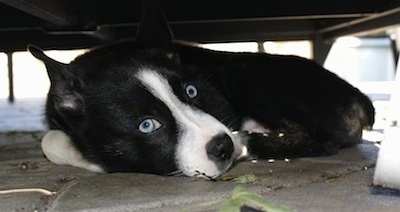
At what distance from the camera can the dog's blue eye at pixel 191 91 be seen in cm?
261

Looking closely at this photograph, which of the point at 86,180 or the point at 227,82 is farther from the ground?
the point at 227,82

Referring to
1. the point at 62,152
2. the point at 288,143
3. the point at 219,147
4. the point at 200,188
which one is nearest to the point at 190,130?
the point at 219,147

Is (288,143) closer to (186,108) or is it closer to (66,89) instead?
(186,108)

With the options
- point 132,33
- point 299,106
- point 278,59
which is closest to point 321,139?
point 299,106

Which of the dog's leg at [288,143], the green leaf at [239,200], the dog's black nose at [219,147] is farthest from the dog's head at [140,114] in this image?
the green leaf at [239,200]

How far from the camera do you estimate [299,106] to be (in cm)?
284

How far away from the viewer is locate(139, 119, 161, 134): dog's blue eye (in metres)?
2.39

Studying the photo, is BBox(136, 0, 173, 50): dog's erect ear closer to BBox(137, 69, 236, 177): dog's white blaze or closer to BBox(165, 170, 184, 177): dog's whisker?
BBox(137, 69, 236, 177): dog's white blaze

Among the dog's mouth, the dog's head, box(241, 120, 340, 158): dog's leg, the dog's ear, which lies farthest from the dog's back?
the dog's ear

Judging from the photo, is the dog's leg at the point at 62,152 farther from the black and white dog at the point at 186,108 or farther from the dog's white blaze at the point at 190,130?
the dog's white blaze at the point at 190,130

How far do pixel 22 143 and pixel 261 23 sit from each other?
1.80 meters

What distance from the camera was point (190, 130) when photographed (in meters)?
2.32

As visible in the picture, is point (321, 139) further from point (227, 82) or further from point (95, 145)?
point (95, 145)

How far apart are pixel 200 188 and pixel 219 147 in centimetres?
22
